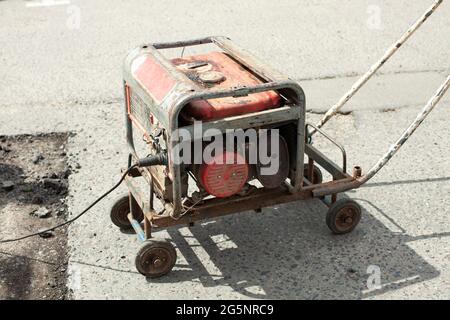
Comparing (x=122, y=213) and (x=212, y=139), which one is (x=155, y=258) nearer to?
(x=122, y=213)

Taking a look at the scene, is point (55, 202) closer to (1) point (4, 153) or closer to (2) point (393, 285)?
(1) point (4, 153)

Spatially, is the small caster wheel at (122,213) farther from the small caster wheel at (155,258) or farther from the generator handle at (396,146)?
the generator handle at (396,146)

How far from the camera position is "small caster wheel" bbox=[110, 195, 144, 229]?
16.6ft

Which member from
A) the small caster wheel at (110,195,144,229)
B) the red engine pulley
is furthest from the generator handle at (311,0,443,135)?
the small caster wheel at (110,195,144,229)

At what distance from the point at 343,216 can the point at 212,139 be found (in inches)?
46.5

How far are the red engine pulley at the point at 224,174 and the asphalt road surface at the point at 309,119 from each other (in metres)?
0.61

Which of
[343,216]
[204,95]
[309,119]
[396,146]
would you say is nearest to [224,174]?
[204,95]

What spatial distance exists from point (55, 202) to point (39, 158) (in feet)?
2.17

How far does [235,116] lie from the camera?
14.0 feet

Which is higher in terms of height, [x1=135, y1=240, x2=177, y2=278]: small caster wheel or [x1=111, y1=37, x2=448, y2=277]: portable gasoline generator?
[x1=111, y1=37, x2=448, y2=277]: portable gasoline generator

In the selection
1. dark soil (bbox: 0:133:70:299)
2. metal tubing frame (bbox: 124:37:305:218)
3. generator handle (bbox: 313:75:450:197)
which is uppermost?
metal tubing frame (bbox: 124:37:305:218)

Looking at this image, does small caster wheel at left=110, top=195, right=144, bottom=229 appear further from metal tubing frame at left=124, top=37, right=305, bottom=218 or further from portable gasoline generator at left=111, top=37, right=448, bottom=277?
metal tubing frame at left=124, top=37, right=305, bottom=218

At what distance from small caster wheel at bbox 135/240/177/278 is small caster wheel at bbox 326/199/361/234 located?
3.54 ft

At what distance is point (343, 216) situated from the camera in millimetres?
4984
